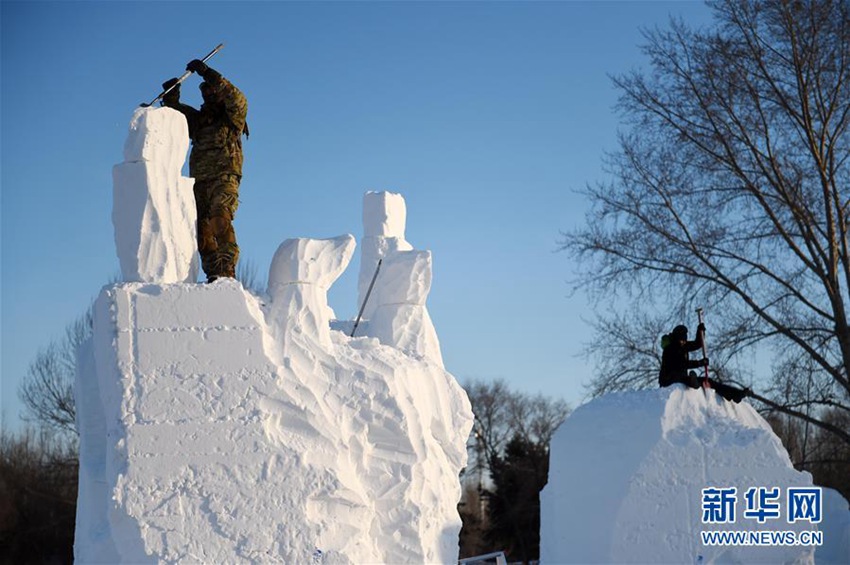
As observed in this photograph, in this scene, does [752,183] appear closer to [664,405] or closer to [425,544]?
[664,405]

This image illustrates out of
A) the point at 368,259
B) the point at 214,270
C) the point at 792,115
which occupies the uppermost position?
the point at 792,115

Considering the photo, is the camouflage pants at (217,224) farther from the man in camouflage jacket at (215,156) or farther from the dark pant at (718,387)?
the dark pant at (718,387)

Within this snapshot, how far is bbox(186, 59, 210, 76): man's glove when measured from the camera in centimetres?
797

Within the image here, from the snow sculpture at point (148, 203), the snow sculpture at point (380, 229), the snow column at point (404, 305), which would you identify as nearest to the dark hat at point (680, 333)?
the snow column at point (404, 305)

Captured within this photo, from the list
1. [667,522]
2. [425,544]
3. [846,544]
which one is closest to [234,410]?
[425,544]

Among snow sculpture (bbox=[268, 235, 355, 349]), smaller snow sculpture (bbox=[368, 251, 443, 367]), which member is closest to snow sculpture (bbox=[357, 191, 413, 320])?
smaller snow sculpture (bbox=[368, 251, 443, 367])

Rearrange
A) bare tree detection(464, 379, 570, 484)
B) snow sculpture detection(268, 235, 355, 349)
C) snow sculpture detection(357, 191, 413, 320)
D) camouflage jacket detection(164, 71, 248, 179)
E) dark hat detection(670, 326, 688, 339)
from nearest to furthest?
snow sculpture detection(268, 235, 355, 349)
camouflage jacket detection(164, 71, 248, 179)
dark hat detection(670, 326, 688, 339)
snow sculpture detection(357, 191, 413, 320)
bare tree detection(464, 379, 570, 484)

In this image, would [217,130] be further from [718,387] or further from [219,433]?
[718,387]

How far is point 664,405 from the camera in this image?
10.5m

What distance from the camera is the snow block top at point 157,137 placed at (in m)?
7.42

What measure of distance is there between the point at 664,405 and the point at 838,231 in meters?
6.01

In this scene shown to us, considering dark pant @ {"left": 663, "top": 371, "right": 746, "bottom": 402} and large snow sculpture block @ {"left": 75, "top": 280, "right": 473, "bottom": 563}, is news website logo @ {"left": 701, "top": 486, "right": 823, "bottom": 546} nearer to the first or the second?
dark pant @ {"left": 663, "top": 371, "right": 746, "bottom": 402}

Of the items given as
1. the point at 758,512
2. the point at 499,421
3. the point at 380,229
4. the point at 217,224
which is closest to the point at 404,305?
the point at 380,229

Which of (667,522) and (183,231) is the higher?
(183,231)
